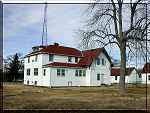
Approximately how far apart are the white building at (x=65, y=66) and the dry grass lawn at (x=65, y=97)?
15 centimetres

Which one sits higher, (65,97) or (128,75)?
(128,75)

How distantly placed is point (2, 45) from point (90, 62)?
1944 mm

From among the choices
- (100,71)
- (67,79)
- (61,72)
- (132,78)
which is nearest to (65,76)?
(67,79)

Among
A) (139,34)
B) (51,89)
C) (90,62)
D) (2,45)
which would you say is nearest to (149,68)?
(139,34)

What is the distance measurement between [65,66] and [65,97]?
2.84ft

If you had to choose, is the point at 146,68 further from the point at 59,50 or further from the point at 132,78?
the point at 59,50

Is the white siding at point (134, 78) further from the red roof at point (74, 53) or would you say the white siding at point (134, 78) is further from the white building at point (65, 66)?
the red roof at point (74, 53)

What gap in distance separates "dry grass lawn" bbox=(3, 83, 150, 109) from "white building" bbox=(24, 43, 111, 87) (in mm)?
151

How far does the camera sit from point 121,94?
25.2 feet

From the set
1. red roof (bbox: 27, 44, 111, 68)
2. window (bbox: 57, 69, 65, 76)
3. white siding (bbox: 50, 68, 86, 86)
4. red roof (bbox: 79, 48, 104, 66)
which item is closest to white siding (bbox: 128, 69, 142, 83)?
red roof (bbox: 27, 44, 111, 68)

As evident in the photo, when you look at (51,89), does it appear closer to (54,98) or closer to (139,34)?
(54,98)

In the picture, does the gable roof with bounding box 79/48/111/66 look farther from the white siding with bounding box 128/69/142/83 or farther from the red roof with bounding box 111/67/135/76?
the white siding with bounding box 128/69/142/83

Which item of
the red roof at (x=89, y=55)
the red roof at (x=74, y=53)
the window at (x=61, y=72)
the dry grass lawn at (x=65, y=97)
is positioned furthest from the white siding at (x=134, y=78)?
the window at (x=61, y=72)

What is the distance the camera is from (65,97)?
7500 millimetres
